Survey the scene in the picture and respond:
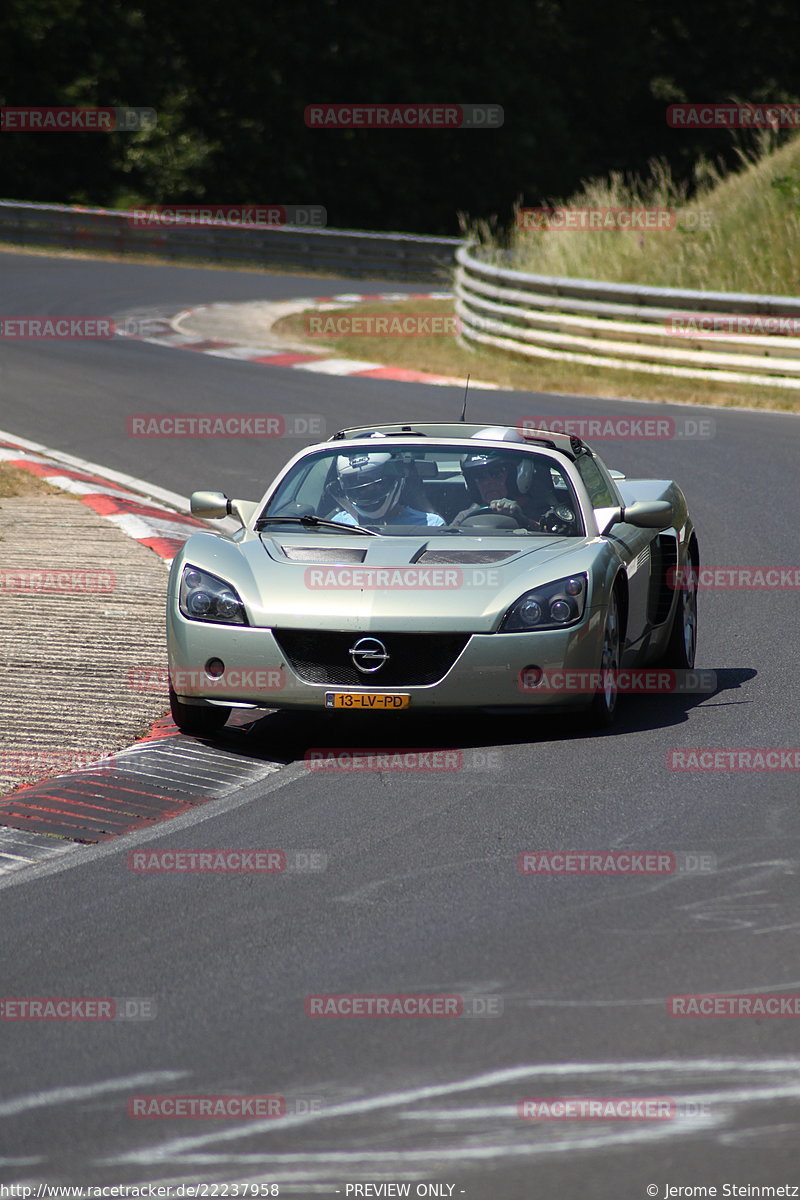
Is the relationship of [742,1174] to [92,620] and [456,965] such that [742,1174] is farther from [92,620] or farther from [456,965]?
[92,620]

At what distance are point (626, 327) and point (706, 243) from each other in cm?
374

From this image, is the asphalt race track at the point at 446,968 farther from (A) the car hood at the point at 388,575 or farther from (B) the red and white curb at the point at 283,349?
(B) the red and white curb at the point at 283,349

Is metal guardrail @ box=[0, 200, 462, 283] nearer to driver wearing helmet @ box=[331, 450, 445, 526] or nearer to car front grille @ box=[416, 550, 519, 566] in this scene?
driver wearing helmet @ box=[331, 450, 445, 526]

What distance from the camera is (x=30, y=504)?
14180 millimetres

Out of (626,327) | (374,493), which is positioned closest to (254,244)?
(626,327)

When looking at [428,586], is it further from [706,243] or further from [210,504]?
[706,243]

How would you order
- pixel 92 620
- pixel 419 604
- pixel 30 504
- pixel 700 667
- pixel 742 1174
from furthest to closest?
pixel 30 504 → pixel 92 620 → pixel 700 667 → pixel 419 604 → pixel 742 1174

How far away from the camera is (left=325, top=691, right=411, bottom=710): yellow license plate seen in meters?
7.64

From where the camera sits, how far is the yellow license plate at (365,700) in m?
7.64

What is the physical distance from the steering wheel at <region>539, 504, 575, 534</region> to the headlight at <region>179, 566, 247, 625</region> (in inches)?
67.0

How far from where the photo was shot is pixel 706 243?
25.0 metres

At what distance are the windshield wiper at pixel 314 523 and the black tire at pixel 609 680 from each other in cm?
120

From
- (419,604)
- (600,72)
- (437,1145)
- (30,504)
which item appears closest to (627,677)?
(419,604)

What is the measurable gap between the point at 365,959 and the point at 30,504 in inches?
379
